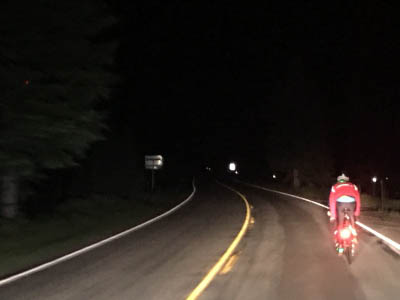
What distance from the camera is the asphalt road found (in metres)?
8.58

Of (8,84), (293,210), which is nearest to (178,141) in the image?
(293,210)

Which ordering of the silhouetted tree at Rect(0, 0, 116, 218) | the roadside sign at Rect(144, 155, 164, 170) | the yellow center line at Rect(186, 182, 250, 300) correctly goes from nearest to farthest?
the yellow center line at Rect(186, 182, 250, 300) → the silhouetted tree at Rect(0, 0, 116, 218) → the roadside sign at Rect(144, 155, 164, 170)

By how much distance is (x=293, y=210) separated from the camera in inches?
1029

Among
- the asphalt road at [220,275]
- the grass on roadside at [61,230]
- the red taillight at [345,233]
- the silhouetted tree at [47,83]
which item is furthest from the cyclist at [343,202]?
Answer: the silhouetted tree at [47,83]

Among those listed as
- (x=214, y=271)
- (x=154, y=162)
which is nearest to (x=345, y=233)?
(x=214, y=271)

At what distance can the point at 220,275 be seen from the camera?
32.6 feet

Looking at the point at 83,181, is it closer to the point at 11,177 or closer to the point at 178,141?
the point at 11,177

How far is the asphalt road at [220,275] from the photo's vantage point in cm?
858

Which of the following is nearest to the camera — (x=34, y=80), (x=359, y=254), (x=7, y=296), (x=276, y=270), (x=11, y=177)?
(x=7, y=296)

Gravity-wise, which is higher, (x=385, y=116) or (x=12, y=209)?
(x=385, y=116)

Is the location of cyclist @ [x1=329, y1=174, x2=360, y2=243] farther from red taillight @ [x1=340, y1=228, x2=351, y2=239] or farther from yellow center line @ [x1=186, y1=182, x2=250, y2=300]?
yellow center line @ [x1=186, y1=182, x2=250, y2=300]

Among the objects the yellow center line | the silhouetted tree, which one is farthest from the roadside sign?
the yellow center line

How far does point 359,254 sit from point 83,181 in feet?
88.5

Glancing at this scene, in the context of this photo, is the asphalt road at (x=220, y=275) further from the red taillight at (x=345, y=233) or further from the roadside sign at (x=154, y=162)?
the roadside sign at (x=154, y=162)
